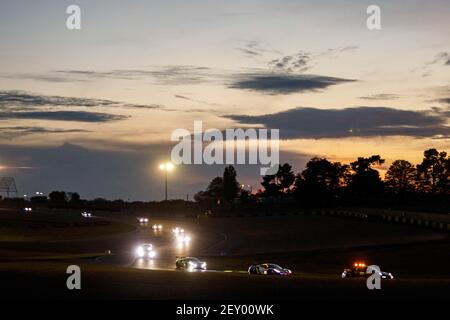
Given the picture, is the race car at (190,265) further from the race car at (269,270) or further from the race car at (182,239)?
the race car at (182,239)

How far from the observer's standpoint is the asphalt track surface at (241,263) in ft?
78.8

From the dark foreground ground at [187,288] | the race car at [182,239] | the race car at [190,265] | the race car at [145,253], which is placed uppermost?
the dark foreground ground at [187,288]

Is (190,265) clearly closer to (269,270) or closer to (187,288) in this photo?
(269,270)

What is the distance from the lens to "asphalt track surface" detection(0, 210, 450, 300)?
24031mm

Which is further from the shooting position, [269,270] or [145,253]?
[145,253]

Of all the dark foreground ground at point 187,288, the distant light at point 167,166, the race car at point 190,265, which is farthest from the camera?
the distant light at point 167,166

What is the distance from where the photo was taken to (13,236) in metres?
87.6

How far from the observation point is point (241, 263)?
5312 cm

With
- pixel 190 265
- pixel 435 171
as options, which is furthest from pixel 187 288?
pixel 435 171

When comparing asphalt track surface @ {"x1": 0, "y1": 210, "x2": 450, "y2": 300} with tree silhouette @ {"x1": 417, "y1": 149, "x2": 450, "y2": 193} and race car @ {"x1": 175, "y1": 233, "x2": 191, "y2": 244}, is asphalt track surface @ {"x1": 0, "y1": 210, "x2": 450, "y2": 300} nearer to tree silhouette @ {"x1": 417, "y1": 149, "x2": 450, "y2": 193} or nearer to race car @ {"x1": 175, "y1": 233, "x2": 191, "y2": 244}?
race car @ {"x1": 175, "y1": 233, "x2": 191, "y2": 244}

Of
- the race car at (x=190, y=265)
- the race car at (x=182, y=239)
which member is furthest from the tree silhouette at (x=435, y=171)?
the race car at (x=190, y=265)

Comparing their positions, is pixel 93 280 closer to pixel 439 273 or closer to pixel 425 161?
pixel 439 273
